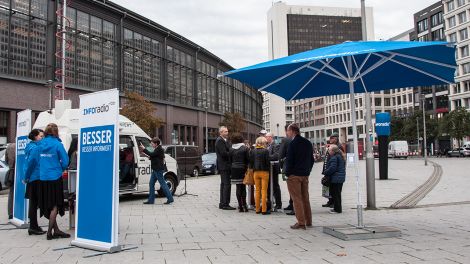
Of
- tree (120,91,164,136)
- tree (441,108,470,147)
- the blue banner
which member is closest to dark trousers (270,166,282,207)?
the blue banner

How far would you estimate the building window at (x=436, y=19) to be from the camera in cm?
8700

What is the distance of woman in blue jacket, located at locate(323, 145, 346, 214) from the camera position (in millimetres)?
10328

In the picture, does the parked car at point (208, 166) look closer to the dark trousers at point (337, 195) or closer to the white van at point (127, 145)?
the white van at point (127, 145)

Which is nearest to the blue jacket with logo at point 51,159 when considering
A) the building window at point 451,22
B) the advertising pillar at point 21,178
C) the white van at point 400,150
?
the advertising pillar at point 21,178

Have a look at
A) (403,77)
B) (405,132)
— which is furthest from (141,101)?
(405,132)

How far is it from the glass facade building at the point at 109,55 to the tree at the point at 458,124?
35206 millimetres

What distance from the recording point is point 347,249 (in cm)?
650

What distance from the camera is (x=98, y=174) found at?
6.78 m

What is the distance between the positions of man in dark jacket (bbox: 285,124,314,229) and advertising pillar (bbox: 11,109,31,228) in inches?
210

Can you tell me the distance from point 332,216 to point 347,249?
11.3 ft

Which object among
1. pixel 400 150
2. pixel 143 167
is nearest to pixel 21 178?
pixel 143 167

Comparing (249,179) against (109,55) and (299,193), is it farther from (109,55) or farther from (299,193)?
(109,55)

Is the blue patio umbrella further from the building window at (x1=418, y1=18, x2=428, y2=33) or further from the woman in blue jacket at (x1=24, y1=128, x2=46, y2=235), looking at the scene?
the building window at (x1=418, y1=18, x2=428, y2=33)

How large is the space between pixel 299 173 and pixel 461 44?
82.3m
